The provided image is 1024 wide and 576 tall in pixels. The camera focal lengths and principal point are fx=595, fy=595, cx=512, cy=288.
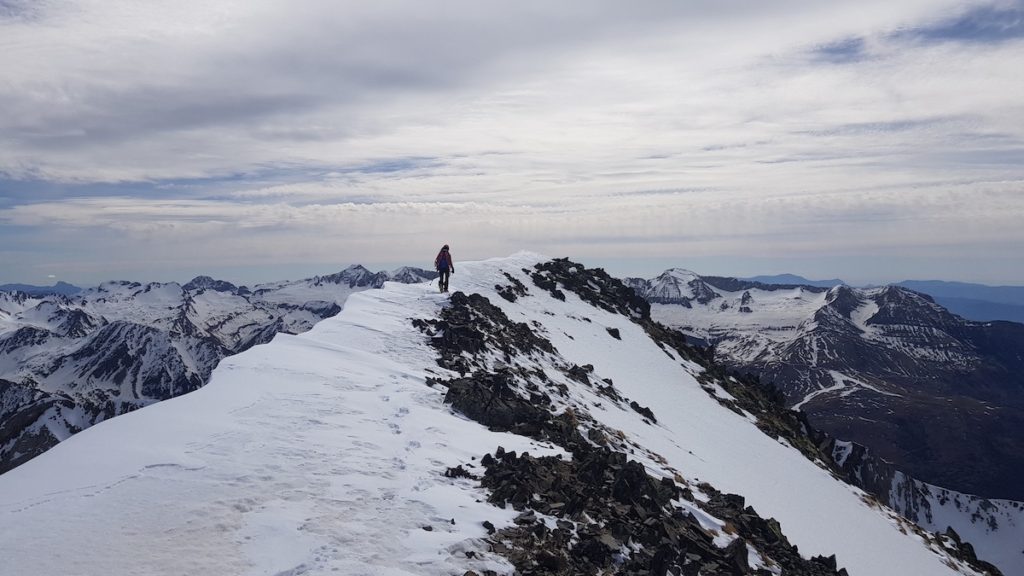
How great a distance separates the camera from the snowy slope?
858cm

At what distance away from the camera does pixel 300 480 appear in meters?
11.1

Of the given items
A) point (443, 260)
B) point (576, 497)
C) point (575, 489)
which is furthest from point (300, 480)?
point (443, 260)

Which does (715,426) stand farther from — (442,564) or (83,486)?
(83,486)

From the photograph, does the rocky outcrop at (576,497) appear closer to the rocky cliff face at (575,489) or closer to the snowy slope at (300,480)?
the rocky cliff face at (575,489)

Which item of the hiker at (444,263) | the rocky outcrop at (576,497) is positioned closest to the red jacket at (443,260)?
the hiker at (444,263)

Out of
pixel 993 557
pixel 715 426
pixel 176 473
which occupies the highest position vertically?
pixel 176 473

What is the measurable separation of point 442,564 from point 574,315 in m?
38.6

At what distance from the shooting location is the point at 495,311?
3678cm

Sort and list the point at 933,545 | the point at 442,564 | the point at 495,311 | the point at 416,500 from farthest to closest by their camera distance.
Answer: the point at 495,311, the point at 933,545, the point at 416,500, the point at 442,564

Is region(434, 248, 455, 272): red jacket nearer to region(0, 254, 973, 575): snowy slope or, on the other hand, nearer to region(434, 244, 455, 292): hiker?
region(434, 244, 455, 292): hiker

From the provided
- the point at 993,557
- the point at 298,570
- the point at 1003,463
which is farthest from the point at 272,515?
the point at 1003,463

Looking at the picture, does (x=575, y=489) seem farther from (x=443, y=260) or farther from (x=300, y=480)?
(x=443, y=260)

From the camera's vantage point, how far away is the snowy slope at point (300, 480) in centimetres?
858

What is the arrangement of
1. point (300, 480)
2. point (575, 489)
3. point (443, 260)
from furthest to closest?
point (443, 260)
point (575, 489)
point (300, 480)
